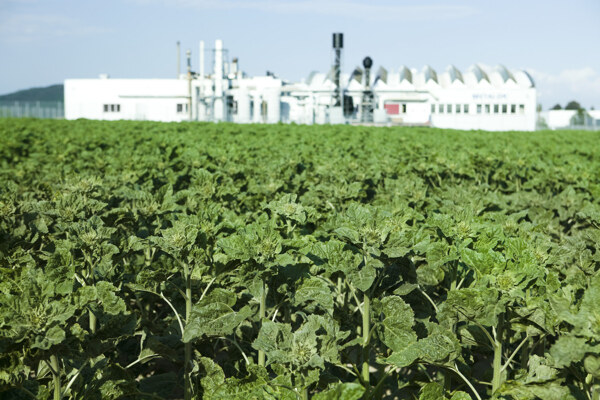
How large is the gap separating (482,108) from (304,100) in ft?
50.8

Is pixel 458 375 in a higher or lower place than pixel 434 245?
lower

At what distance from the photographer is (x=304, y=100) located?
169ft

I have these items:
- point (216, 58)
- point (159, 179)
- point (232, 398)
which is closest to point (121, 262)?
point (232, 398)

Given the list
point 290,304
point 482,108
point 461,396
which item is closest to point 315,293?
point 290,304

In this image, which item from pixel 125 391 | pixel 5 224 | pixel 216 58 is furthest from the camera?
pixel 216 58

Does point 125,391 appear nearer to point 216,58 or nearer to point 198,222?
point 198,222

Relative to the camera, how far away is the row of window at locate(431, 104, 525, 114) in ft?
175

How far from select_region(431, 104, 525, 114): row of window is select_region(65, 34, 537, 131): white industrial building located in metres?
0.08

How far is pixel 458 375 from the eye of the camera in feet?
9.77

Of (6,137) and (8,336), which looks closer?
(8,336)

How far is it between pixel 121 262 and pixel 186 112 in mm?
53076

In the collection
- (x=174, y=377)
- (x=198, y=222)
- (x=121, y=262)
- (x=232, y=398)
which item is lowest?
(x=174, y=377)

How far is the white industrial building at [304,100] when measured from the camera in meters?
49.6

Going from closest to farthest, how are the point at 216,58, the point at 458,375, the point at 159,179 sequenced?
the point at 458,375
the point at 159,179
the point at 216,58
